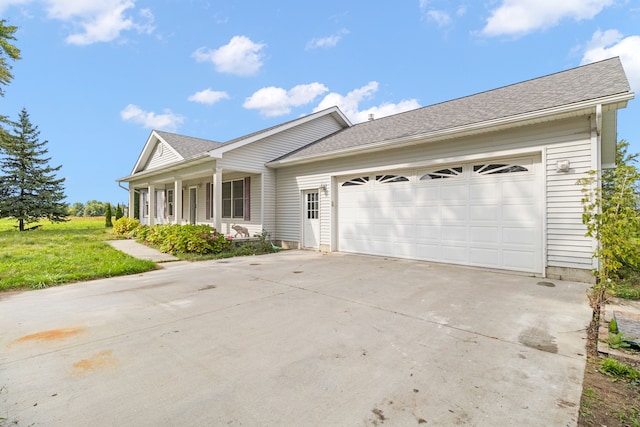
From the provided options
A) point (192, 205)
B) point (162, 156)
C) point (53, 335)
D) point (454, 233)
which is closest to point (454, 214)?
point (454, 233)

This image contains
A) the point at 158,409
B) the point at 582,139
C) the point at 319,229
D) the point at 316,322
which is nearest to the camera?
the point at 158,409

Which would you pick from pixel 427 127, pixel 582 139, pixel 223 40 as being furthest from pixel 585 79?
pixel 223 40

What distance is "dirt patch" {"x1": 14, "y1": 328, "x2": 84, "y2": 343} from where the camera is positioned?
10.3ft

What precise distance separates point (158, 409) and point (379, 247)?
22.9 feet

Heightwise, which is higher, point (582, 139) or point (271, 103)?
point (271, 103)

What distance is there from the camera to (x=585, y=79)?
6426mm

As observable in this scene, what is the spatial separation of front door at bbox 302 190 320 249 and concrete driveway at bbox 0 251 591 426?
4.80m

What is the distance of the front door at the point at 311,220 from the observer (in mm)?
9984

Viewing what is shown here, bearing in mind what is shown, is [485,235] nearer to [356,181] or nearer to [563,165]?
[563,165]

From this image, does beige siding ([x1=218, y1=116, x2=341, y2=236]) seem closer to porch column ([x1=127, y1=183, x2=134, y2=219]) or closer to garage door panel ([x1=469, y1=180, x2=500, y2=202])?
garage door panel ([x1=469, y1=180, x2=500, y2=202])

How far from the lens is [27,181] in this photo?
1878 cm

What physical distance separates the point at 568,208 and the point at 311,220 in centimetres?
678

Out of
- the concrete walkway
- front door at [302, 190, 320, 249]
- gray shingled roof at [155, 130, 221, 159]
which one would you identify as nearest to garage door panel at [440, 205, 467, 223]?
front door at [302, 190, 320, 249]

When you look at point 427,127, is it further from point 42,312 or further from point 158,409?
point 42,312
